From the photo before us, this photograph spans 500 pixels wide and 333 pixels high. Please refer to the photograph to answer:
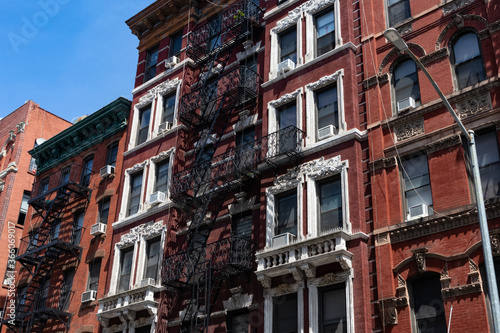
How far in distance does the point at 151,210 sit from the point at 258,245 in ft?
24.2

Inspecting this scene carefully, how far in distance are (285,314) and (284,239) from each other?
8.53 feet

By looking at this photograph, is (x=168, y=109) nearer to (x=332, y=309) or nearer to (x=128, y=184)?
(x=128, y=184)

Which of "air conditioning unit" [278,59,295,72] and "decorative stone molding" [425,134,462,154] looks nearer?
"decorative stone molding" [425,134,462,154]

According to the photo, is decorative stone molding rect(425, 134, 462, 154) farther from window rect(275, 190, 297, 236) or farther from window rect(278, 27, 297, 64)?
window rect(278, 27, 297, 64)

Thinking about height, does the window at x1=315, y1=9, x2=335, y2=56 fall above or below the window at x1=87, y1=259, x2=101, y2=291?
above

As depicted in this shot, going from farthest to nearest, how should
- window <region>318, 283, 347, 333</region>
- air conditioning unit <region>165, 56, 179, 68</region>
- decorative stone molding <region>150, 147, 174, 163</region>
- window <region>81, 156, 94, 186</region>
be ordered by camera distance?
1. window <region>81, 156, 94, 186</region>
2. air conditioning unit <region>165, 56, 179, 68</region>
3. decorative stone molding <region>150, 147, 174, 163</region>
4. window <region>318, 283, 347, 333</region>

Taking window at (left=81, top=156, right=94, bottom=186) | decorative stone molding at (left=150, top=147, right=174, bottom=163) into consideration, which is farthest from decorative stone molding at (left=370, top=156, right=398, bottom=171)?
window at (left=81, top=156, right=94, bottom=186)

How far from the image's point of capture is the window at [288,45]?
2683cm

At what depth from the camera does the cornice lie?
3569cm

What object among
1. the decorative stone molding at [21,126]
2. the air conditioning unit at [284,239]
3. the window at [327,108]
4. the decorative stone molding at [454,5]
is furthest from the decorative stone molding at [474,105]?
the decorative stone molding at [21,126]

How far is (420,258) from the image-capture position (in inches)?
748

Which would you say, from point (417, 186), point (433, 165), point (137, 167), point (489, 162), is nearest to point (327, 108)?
point (417, 186)

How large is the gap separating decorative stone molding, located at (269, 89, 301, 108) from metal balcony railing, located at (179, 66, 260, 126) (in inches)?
88.2

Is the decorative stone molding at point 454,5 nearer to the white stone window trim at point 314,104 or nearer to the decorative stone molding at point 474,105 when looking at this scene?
the decorative stone molding at point 474,105
